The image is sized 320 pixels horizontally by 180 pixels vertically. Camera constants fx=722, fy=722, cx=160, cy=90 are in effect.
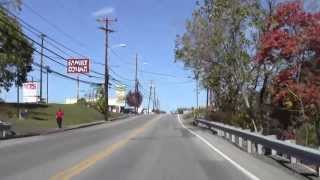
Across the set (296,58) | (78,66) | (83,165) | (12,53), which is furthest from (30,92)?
(83,165)

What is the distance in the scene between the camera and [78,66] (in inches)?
3209

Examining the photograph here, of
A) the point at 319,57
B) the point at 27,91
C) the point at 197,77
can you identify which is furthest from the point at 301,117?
the point at 27,91

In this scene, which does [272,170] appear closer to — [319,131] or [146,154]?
[146,154]

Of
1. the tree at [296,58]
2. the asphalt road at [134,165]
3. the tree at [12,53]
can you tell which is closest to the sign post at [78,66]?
the tree at [12,53]

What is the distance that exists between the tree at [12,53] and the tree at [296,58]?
106 ft

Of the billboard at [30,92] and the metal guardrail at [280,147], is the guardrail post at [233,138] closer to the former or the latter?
the metal guardrail at [280,147]

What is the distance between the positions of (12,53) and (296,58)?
1629 inches

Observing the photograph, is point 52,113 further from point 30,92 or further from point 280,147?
point 280,147

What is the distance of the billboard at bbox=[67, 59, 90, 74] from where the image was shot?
8094cm

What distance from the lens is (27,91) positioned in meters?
69.9

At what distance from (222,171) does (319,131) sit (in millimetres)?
14499

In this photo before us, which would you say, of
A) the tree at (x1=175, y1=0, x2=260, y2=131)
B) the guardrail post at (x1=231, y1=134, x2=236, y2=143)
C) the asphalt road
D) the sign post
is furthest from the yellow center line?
the sign post

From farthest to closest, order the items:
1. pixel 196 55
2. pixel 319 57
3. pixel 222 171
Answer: pixel 196 55, pixel 319 57, pixel 222 171

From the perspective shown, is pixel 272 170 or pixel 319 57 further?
pixel 319 57
